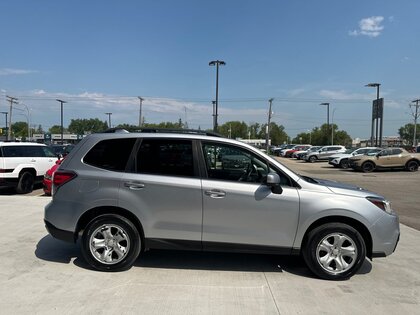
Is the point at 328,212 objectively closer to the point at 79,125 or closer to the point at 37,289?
the point at 37,289

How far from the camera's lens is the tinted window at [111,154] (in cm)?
499

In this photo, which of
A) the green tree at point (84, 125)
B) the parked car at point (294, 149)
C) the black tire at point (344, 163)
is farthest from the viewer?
the green tree at point (84, 125)

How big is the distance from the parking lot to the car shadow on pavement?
0.01m

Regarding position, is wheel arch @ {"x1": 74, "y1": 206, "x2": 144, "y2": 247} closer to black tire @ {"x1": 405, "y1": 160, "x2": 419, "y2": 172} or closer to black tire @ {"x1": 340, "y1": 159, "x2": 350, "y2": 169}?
black tire @ {"x1": 405, "y1": 160, "x2": 419, "y2": 172}

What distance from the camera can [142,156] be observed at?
498cm

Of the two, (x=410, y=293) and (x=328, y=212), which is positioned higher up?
(x=328, y=212)

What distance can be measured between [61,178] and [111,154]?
0.72m

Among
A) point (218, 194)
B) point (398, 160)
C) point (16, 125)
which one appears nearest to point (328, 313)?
point (218, 194)

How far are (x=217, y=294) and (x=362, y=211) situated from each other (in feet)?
6.84

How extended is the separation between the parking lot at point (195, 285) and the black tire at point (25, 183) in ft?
21.6

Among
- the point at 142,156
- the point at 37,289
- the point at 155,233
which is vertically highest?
the point at 142,156

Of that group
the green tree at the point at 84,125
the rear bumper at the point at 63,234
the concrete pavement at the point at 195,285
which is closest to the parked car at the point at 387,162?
the concrete pavement at the point at 195,285

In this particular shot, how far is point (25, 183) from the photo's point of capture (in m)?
12.5

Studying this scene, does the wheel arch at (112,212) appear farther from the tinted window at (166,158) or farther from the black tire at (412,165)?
the black tire at (412,165)
